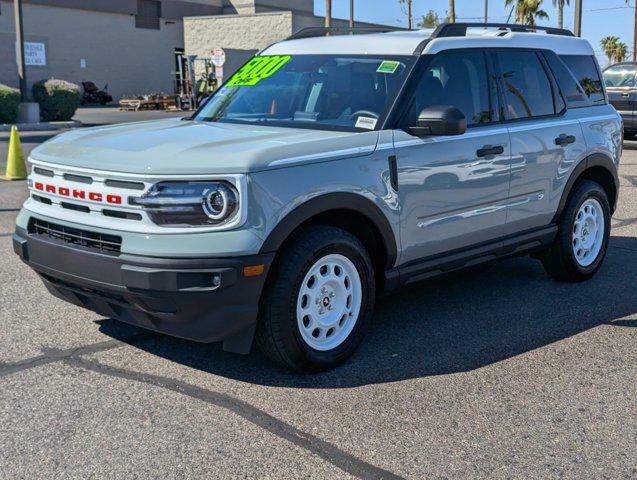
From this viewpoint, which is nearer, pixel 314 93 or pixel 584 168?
pixel 314 93

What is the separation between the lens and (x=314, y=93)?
17.3ft

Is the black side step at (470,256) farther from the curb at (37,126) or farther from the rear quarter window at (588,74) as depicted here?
the curb at (37,126)

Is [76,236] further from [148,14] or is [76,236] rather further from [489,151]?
[148,14]

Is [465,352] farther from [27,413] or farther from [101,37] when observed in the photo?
[101,37]

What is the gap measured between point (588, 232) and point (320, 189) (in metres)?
3.27

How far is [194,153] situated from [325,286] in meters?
1.05

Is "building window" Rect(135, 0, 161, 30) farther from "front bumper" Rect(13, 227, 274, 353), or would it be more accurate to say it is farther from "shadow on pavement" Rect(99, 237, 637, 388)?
"front bumper" Rect(13, 227, 274, 353)

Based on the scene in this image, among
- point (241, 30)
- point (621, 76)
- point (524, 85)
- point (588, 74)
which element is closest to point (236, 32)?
point (241, 30)

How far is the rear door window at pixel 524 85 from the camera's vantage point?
19.0ft

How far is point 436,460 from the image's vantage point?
3.54m

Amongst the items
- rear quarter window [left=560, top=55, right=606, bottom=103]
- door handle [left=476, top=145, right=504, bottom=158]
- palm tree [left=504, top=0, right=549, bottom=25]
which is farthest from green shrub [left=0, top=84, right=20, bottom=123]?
palm tree [left=504, top=0, right=549, bottom=25]

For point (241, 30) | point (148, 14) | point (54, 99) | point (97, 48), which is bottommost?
point (54, 99)

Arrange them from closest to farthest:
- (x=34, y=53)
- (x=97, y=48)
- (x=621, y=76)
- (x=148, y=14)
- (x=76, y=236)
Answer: (x=76, y=236)
(x=621, y=76)
(x=34, y=53)
(x=97, y=48)
(x=148, y=14)

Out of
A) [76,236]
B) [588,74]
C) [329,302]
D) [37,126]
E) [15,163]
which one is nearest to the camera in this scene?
[76,236]
